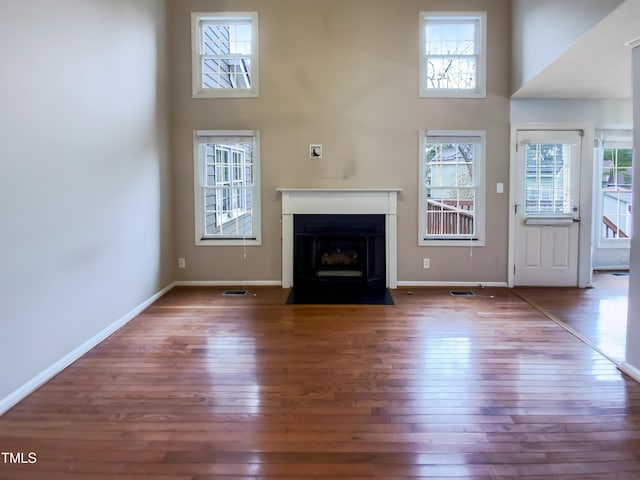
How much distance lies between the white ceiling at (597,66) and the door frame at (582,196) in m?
0.36

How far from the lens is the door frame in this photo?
204 inches

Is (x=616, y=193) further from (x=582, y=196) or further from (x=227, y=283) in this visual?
(x=227, y=283)

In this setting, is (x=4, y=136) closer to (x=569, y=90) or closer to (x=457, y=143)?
(x=457, y=143)

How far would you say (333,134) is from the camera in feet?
17.3

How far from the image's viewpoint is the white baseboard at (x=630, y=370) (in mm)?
2793

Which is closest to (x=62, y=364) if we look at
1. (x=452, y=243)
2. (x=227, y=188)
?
(x=227, y=188)

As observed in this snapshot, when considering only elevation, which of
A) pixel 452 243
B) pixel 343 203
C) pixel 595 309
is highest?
pixel 343 203

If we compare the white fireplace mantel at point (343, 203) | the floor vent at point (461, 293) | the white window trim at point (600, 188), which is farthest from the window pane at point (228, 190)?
the white window trim at point (600, 188)

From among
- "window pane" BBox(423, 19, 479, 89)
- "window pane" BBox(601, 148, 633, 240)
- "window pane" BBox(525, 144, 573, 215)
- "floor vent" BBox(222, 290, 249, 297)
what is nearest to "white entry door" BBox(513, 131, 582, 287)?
"window pane" BBox(525, 144, 573, 215)

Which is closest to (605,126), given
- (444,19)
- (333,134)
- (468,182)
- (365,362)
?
(468,182)

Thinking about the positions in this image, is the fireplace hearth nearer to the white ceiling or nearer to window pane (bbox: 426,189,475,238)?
window pane (bbox: 426,189,475,238)

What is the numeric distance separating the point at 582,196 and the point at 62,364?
18.7 feet

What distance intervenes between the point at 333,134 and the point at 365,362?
10.2ft

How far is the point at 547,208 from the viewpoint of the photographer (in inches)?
209
